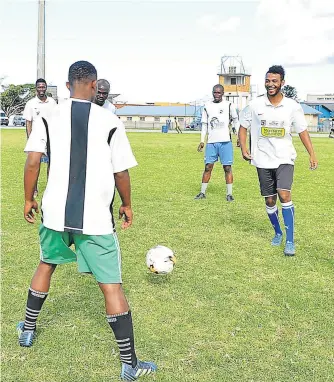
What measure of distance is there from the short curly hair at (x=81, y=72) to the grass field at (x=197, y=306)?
1.99 meters

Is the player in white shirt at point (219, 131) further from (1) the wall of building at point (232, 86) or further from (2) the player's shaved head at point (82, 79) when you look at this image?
(1) the wall of building at point (232, 86)

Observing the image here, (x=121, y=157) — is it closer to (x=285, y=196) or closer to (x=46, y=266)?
(x=46, y=266)

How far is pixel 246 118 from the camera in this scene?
7223 mm

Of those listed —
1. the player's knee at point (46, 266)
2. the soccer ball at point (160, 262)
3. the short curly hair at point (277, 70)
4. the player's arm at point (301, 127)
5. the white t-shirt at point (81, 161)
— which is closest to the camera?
the white t-shirt at point (81, 161)

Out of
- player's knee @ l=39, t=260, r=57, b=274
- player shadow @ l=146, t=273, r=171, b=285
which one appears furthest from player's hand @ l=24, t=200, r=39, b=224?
player shadow @ l=146, t=273, r=171, b=285

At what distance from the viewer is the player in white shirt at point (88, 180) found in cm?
359

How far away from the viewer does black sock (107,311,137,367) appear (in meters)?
3.74

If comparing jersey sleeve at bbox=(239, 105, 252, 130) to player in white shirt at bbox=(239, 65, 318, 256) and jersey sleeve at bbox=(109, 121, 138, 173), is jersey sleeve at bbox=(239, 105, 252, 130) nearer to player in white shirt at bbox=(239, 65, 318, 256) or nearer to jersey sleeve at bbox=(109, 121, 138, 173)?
player in white shirt at bbox=(239, 65, 318, 256)

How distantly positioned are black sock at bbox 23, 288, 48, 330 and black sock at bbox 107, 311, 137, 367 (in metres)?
0.65

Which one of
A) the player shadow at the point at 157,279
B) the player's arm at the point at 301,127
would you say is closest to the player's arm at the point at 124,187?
the player shadow at the point at 157,279

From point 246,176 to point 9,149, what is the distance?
12.3 m

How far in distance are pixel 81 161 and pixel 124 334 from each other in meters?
1.20

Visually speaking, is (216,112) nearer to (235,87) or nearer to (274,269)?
(274,269)

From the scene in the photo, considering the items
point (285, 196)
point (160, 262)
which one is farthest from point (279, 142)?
point (160, 262)
